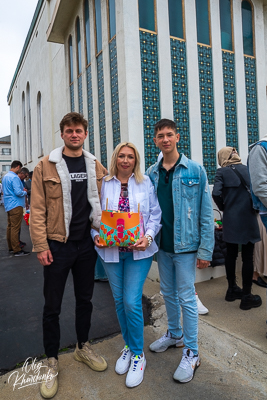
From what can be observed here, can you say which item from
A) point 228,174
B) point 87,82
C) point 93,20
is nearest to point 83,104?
point 87,82

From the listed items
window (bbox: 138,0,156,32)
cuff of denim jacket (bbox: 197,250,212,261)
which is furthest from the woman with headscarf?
window (bbox: 138,0,156,32)

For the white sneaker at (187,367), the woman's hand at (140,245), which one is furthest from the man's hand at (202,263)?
the white sneaker at (187,367)

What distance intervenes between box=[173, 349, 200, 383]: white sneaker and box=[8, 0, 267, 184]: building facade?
396 centimetres

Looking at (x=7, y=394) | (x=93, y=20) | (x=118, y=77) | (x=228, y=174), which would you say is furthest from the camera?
(x=93, y=20)

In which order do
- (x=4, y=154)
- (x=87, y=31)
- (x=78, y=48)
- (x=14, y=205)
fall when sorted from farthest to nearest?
(x=4, y=154), (x=78, y=48), (x=87, y=31), (x=14, y=205)

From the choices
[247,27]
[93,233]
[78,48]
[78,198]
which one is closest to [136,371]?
[93,233]

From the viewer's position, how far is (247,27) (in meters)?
6.93

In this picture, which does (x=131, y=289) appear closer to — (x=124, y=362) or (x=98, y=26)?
(x=124, y=362)

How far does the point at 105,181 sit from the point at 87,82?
620 centimetres

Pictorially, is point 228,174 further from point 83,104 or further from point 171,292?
point 83,104

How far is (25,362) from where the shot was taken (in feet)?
8.41

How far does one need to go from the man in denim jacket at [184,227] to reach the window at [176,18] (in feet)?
15.3

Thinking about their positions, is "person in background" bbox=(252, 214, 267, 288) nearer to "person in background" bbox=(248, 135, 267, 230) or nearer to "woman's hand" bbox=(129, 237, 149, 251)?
"person in background" bbox=(248, 135, 267, 230)

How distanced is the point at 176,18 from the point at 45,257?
6.11m
